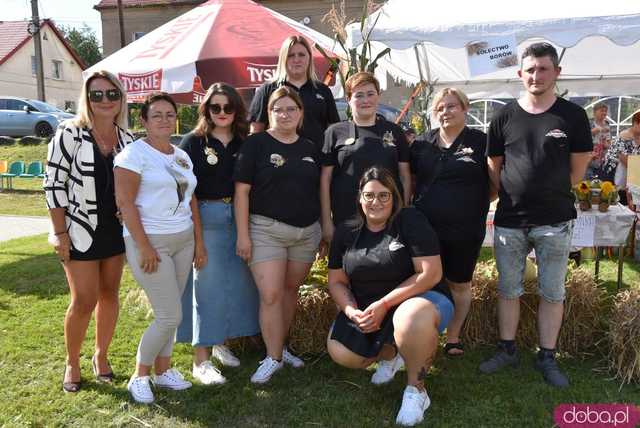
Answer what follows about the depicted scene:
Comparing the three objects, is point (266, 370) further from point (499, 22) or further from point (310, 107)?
point (499, 22)

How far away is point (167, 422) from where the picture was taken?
291 centimetres

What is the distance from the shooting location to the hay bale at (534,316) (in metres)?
3.78

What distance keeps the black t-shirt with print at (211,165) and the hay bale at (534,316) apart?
6.26 ft

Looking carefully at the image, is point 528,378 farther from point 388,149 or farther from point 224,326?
point 224,326

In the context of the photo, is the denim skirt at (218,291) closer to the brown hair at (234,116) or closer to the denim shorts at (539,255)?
the brown hair at (234,116)

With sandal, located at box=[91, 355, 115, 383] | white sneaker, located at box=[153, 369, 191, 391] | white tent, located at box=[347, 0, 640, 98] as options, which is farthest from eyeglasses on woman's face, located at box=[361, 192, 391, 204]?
white tent, located at box=[347, 0, 640, 98]

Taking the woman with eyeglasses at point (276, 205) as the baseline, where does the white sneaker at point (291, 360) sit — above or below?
below

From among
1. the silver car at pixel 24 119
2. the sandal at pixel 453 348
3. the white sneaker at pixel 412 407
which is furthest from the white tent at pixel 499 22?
the silver car at pixel 24 119

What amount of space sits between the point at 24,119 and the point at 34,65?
1642 cm

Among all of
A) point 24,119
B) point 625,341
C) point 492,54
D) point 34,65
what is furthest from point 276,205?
point 34,65

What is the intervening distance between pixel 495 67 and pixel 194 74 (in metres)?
2.77

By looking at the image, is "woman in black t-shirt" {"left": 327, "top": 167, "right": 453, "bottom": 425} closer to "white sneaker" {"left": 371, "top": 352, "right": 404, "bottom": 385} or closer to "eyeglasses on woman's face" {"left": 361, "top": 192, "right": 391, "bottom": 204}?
"eyeglasses on woman's face" {"left": 361, "top": 192, "right": 391, "bottom": 204}

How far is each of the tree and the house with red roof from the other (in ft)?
78.5

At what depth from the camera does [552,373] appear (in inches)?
131
